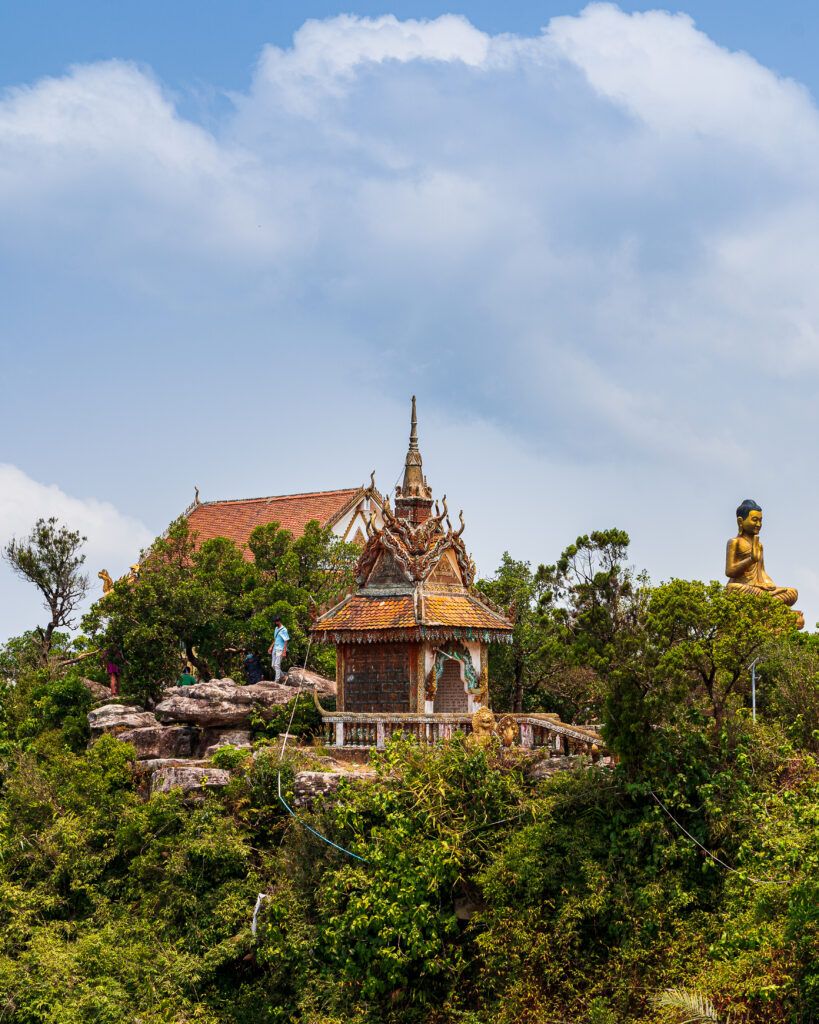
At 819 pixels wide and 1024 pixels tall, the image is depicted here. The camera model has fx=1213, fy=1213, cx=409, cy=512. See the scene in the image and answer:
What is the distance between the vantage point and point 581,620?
617 inches

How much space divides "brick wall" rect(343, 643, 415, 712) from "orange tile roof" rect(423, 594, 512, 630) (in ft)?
2.11

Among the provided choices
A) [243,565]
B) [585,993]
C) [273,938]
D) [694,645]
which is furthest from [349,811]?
[243,565]

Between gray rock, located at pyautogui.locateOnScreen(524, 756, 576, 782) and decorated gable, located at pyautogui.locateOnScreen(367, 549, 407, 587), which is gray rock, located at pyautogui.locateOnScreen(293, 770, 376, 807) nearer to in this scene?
gray rock, located at pyautogui.locateOnScreen(524, 756, 576, 782)

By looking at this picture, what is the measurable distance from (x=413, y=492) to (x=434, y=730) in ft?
14.9

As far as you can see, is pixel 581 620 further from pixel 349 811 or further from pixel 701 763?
pixel 349 811

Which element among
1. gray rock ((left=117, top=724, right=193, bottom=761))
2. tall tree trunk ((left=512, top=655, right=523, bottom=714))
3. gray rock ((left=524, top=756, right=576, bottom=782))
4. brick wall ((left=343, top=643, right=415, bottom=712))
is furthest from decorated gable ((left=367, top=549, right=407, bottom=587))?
gray rock ((left=524, top=756, right=576, bottom=782))

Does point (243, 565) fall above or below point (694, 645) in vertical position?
above

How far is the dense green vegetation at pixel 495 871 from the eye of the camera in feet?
43.4

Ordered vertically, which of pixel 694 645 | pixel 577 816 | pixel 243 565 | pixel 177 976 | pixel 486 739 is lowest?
pixel 177 976

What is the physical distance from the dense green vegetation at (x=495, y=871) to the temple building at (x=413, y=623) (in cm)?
250

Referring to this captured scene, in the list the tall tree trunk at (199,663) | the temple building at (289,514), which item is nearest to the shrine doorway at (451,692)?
the tall tree trunk at (199,663)

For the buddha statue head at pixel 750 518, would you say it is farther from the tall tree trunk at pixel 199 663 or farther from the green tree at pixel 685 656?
the tall tree trunk at pixel 199 663

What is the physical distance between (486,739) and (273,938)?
389cm

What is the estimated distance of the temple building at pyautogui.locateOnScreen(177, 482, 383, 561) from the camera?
112 feet
